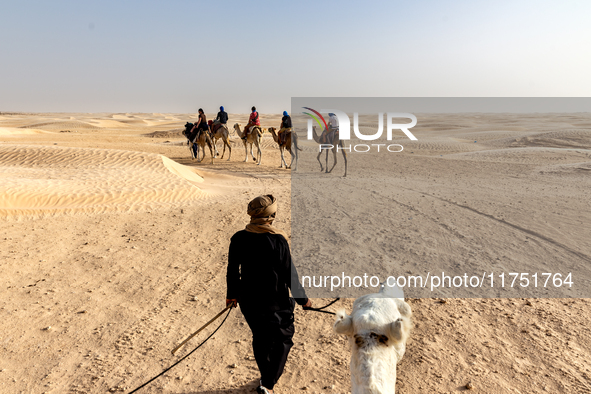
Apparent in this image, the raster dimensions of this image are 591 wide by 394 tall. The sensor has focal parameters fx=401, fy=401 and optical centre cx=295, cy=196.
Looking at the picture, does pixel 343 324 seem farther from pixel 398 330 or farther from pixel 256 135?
pixel 256 135

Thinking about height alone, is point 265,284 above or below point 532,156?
above

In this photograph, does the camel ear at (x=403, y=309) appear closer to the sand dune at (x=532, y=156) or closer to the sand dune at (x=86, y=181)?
the sand dune at (x=86, y=181)

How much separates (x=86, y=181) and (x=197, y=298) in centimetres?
800

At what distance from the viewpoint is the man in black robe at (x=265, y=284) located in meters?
3.26

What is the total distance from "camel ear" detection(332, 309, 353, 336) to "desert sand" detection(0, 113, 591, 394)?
1772 mm

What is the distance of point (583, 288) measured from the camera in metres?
5.64

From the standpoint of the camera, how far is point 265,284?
10.8 feet

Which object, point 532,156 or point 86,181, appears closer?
point 86,181

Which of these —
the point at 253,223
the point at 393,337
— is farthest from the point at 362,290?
the point at 393,337

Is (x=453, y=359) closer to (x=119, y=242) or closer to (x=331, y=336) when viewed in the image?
(x=331, y=336)

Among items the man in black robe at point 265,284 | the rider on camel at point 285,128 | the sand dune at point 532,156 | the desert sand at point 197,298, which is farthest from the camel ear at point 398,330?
the sand dune at point 532,156

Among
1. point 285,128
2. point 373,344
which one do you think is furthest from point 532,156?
point 373,344

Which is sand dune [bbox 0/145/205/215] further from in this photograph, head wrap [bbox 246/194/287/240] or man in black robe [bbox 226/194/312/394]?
head wrap [bbox 246/194/287/240]

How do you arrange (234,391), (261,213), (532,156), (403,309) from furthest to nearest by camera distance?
(532,156) → (234,391) → (261,213) → (403,309)
